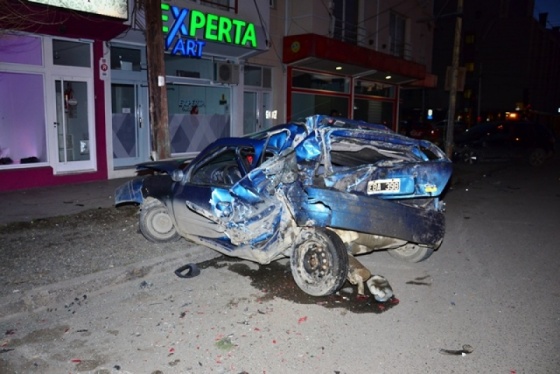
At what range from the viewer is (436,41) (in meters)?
54.5

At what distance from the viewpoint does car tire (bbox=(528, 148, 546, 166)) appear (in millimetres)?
18484

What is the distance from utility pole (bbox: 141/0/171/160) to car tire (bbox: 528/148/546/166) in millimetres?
15492

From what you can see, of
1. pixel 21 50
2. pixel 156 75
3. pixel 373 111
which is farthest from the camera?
pixel 373 111

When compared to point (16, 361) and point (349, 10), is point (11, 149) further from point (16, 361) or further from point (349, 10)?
→ point (349, 10)

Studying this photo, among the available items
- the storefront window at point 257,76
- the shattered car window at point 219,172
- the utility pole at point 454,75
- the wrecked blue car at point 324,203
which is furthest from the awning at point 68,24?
the utility pole at point 454,75

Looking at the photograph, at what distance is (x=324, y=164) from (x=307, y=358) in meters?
2.11

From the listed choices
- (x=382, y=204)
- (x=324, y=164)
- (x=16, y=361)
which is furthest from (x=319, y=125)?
(x=16, y=361)

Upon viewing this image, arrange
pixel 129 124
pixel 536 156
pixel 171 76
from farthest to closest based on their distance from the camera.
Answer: pixel 536 156 < pixel 171 76 < pixel 129 124

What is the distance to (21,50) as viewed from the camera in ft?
34.2

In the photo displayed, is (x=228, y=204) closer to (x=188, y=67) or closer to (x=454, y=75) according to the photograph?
(x=188, y=67)

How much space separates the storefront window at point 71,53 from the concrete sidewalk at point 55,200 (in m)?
2.98

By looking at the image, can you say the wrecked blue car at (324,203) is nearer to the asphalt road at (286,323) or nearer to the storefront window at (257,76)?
the asphalt road at (286,323)

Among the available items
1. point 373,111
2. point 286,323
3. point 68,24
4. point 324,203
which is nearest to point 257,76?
point 68,24

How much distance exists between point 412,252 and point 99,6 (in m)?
8.58
